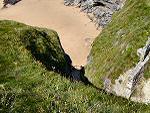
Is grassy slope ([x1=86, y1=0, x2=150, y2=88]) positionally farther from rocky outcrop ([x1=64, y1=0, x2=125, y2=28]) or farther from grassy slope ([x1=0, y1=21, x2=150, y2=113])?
rocky outcrop ([x1=64, y1=0, x2=125, y2=28])

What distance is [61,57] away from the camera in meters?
34.1

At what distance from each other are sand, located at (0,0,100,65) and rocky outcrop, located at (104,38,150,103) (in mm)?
21920

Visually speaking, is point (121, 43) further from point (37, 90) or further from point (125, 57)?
point (37, 90)

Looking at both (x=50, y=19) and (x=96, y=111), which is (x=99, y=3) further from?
(x=96, y=111)

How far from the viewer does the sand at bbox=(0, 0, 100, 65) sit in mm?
62062

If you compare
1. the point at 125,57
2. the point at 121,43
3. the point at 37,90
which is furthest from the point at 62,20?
the point at 37,90

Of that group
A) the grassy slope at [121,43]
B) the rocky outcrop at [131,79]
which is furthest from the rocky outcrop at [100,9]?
Answer: the rocky outcrop at [131,79]

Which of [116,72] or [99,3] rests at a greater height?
[116,72]

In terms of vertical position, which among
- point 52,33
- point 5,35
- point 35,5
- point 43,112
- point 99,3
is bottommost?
point 35,5

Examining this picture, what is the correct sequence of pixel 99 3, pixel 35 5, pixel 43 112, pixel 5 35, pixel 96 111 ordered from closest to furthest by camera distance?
1. pixel 43 112
2. pixel 96 111
3. pixel 5 35
4. pixel 99 3
5. pixel 35 5

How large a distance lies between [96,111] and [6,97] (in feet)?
8.79

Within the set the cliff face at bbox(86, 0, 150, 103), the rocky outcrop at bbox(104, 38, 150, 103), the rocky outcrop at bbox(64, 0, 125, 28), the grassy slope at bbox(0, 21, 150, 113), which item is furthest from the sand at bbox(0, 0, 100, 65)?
the grassy slope at bbox(0, 21, 150, 113)

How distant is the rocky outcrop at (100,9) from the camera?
64938 millimetres

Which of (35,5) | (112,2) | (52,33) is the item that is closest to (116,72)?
(52,33)
